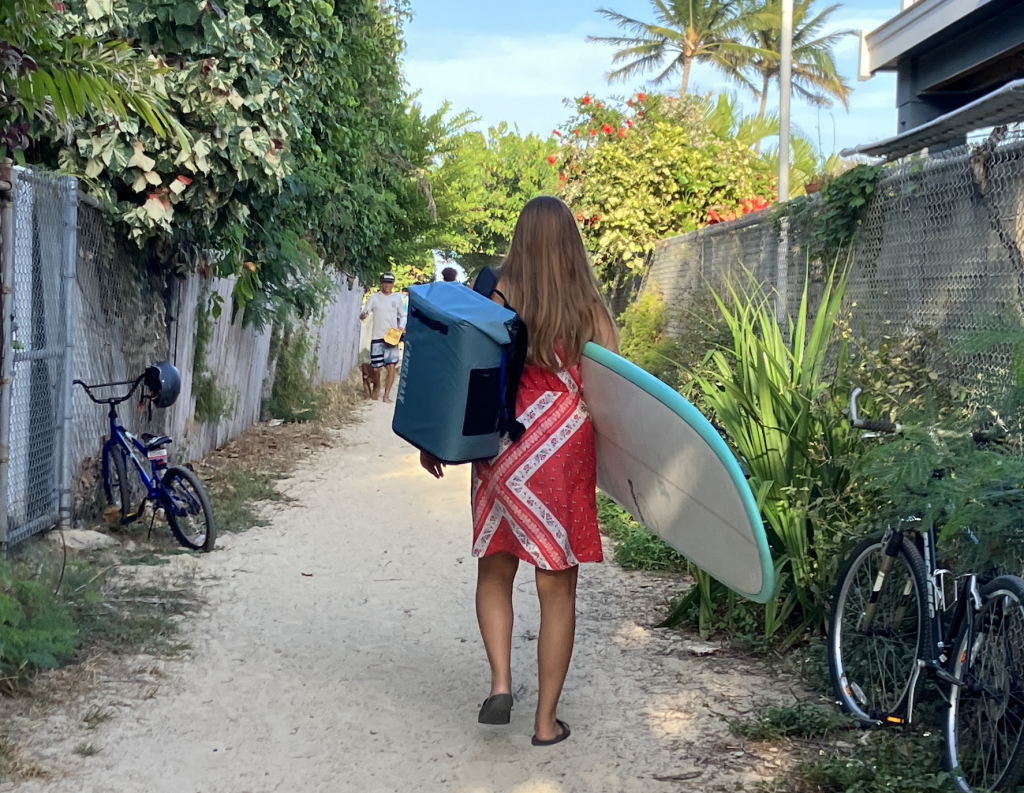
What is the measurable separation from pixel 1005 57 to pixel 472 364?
317 inches

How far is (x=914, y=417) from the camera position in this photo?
385 cm

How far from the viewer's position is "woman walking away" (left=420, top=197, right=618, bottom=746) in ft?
12.0

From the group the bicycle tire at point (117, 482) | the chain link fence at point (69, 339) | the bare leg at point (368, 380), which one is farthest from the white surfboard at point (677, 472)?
the bare leg at point (368, 380)

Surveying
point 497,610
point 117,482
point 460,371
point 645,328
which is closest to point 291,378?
point 645,328

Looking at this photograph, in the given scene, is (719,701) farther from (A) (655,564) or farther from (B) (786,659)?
(A) (655,564)

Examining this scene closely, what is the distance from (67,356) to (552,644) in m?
3.72

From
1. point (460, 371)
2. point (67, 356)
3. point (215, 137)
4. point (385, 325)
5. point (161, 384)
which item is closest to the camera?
point (460, 371)

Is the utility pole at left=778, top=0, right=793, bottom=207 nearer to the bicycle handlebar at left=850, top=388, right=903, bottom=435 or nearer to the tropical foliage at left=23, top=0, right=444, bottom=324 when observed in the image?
the tropical foliage at left=23, top=0, right=444, bottom=324

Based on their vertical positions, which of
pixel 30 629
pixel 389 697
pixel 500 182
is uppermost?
pixel 500 182

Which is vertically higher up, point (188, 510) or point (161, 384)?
point (161, 384)

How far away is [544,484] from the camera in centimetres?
366

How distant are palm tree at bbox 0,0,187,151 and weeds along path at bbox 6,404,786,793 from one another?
2.34 m

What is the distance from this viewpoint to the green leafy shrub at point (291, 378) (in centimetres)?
1274

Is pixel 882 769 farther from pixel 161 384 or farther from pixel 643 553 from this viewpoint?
pixel 161 384
